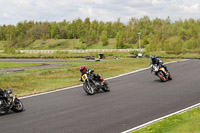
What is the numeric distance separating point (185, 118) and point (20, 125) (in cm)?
522

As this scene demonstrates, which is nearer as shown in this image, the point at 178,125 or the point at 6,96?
the point at 178,125

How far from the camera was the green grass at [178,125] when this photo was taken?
7723 mm

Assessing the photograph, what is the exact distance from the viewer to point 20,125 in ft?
31.3

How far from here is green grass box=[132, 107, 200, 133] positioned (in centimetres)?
772

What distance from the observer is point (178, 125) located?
8.43 m

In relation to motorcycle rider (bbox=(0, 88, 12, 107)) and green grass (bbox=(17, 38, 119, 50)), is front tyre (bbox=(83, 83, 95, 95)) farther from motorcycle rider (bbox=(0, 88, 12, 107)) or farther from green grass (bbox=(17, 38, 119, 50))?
green grass (bbox=(17, 38, 119, 50))

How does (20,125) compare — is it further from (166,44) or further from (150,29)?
(150,29)

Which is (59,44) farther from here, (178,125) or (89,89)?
(178,125)

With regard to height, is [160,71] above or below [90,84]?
above

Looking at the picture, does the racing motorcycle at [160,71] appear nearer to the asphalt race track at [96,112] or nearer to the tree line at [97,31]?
the asphalt race track at [96,112]

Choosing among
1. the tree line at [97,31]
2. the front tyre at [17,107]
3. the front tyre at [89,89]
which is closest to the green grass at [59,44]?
the tree line at [97,31]

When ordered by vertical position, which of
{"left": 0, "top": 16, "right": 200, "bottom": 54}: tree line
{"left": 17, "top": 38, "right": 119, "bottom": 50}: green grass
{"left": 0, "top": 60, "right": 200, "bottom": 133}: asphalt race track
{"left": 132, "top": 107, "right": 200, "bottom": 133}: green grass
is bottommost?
{"left": 0, "top": 60, "right": 200, "bottom": 133}: asphalt race track

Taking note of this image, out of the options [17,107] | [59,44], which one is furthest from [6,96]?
[59,44]

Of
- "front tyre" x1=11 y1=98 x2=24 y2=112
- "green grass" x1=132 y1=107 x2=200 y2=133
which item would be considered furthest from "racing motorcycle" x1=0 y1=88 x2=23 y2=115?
"green grass" x1=132 y1=107 x2=200 y2=133
